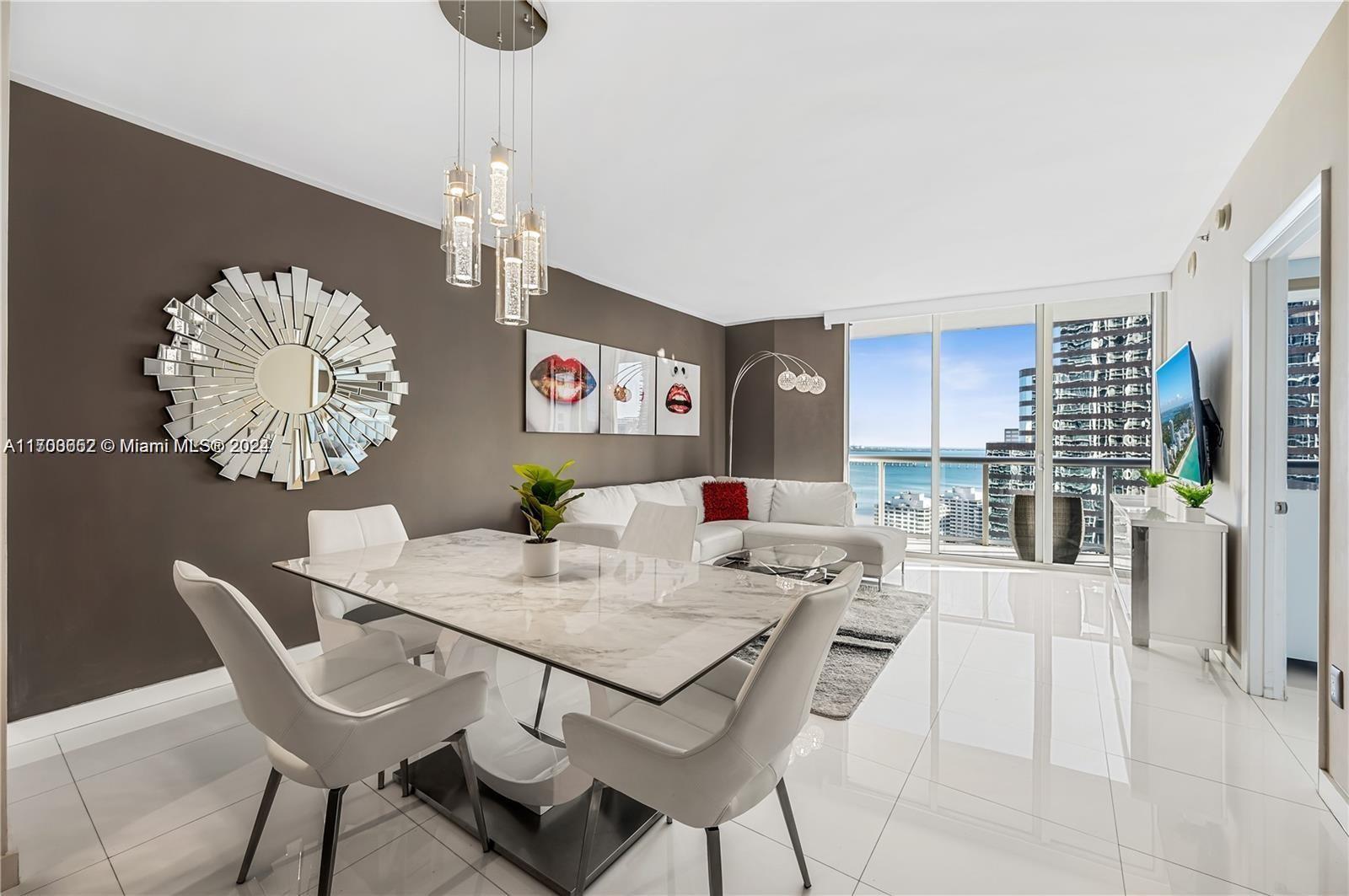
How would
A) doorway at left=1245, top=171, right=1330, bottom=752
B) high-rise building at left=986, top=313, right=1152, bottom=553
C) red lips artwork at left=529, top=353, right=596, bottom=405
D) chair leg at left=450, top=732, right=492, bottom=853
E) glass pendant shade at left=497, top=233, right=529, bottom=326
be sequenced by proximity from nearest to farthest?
1. chair leg at left=450, top=732, right=492, bottom=853
2. glass pendant shade at left=497, top=233, right=529, bottom=326
3. doorway at left=1245, top=171, right=1330, bottom=752
4. red lips artwork at left=529, top=353, right=596, bottom=405
5. high-rise building at left=986, top=313, right=1152, bottom=553

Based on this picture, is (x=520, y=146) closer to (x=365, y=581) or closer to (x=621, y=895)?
(x=365, y=581)

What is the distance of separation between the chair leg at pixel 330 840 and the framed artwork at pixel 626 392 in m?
3.61

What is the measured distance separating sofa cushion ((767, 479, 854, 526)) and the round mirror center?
3.88 m

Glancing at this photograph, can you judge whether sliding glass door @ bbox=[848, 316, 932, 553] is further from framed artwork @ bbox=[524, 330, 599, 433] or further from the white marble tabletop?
the white marble tabletop

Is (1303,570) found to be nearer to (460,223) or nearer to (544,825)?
(544,825)

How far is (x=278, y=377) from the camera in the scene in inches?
114

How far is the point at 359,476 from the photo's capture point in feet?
10.7

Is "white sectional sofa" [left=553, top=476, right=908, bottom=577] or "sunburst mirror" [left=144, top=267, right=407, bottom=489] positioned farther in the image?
"white sectional sofa" [left=553, top=476, right=908, bottom=577]

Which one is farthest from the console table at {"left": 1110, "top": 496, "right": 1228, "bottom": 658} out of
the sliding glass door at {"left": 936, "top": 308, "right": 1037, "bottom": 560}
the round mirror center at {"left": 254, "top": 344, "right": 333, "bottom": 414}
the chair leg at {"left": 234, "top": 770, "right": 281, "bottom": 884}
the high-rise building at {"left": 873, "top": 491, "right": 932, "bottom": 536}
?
the round mirror center at {"left": 254, "top": 344, "right": 333, "bottom": 414}

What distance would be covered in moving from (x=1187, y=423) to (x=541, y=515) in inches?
145

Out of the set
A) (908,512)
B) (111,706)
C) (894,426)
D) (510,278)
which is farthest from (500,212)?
(908,512)

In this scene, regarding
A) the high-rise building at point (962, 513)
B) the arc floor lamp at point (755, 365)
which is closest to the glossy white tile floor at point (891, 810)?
the high-rise building at point (962, 513)

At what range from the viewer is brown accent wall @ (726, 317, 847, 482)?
20.3 feet

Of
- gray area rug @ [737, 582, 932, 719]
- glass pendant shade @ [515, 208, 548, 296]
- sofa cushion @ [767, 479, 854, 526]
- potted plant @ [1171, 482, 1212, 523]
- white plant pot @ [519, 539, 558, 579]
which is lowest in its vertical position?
gray area rug @ [737, 582, 932, 719]
